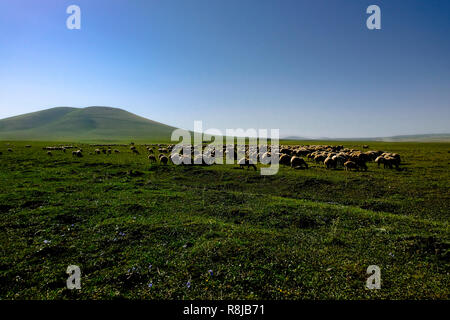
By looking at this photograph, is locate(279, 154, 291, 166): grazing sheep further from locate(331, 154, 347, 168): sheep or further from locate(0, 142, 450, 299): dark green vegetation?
locate(0, 142, 450, 299): dark green vegetation

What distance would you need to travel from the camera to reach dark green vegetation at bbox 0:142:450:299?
7250 mm

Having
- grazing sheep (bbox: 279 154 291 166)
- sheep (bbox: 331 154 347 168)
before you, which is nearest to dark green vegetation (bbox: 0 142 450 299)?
sheep (bbox: 331 154 347 168)

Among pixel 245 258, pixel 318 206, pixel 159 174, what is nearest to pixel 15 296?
pixel 245 258

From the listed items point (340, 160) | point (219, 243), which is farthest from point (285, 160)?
point (219, 243)

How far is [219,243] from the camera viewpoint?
9961mm

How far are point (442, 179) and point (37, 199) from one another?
120ft

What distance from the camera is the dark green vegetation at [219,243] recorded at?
7.25m

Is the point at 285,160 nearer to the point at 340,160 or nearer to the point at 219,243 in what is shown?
the point at 340,160

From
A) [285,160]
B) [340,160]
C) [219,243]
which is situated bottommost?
[219,243]

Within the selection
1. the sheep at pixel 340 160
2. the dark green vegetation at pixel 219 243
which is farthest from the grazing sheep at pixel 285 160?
the dark green vegetation at pixel 219 243

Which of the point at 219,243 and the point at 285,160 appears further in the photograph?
the point at 285,160
